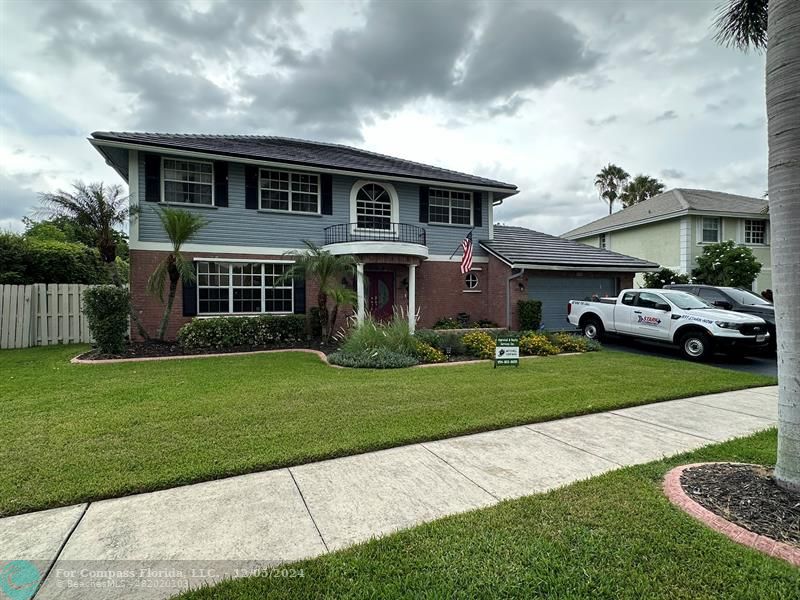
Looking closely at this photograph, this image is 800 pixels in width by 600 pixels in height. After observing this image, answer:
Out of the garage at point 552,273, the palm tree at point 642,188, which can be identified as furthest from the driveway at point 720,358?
the palm tree at point 642,188

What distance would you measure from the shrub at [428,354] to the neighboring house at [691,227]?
18.4 m

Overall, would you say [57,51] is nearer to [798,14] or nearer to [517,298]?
[798,14]

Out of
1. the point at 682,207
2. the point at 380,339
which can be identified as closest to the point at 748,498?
the point at 380,339

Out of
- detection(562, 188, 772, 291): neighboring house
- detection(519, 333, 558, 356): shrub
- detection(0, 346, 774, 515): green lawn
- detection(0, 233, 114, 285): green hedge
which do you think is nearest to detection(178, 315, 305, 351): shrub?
detection(0, 346, 774, 515): green lawn

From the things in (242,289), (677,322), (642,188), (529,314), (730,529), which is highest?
(642,188)

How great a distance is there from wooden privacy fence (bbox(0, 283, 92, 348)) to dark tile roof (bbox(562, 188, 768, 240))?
26688 mm

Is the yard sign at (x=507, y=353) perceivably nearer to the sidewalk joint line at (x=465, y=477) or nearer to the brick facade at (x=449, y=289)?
the sidewalk joint line at (x=465, y=477)

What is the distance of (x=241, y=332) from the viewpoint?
11164mm

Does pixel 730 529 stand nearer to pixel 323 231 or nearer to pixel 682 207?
pixel 323 231

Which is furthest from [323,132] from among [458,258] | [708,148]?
[708,148]

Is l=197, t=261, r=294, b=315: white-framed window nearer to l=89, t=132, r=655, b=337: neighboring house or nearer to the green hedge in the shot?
l=89, t=132, r=655, b=337: neighboring house

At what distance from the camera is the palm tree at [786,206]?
287 centimetres

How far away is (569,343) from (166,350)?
11.1m

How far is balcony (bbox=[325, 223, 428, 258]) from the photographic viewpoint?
1275 centimetres
